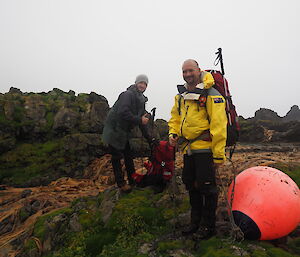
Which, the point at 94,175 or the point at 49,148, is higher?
the point at 49,148

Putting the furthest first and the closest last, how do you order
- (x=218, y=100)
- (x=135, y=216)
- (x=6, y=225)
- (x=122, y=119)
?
(x=6, y=225) → (x=122, y=119) → (x=135, y=216) → (x=218, y=100)

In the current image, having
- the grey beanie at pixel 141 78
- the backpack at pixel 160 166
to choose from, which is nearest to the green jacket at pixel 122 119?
the grey beanie at pixel 141 78

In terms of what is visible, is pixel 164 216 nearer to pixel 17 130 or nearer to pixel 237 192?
pixel 237 192

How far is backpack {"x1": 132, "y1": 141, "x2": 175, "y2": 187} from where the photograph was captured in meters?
4.76

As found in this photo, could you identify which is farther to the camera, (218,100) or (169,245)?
(169,245)

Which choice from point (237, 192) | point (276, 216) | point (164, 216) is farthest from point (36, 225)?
point (276, 216)

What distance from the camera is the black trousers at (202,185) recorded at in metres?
2.92

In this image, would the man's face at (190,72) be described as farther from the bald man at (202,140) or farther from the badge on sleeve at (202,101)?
the badge on sleeve at (202,101)

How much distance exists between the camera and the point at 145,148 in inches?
573

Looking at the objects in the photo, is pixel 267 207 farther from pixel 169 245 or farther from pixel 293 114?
pixel 293 114

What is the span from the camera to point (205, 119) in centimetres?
298

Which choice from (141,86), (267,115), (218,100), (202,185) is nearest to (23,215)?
(141,86)

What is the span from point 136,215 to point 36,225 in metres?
2.71

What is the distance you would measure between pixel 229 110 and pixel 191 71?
0.85m
